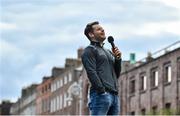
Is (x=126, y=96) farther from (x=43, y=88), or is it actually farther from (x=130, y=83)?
(x=43, y=88)

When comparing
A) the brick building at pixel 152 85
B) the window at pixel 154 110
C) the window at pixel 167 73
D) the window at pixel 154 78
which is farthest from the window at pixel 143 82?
the window at pixel 167 73

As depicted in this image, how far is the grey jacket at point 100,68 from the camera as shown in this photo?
8.12 meters

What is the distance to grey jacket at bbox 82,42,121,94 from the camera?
812 centimetres

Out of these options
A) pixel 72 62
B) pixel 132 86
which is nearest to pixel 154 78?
pixel 132 86

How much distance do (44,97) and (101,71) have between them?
100 m

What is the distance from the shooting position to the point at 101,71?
8.23 meters

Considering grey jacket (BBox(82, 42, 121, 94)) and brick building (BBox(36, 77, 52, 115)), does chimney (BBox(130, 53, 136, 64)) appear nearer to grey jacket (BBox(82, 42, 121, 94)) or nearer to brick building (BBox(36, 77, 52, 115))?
brick building (BBox(36, 77, 52, 115))

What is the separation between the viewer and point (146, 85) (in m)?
60.5

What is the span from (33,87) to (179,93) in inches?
2756

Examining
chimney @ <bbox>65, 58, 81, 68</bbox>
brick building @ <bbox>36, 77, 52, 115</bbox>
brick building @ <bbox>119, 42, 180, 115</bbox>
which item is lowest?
brick building @ <bbox>119, 42, 180, 115</bbox>

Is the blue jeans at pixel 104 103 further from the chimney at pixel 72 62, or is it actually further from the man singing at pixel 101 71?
the chimney at pixel 72 62

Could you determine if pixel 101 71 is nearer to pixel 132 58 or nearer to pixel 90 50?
pixel 90 50

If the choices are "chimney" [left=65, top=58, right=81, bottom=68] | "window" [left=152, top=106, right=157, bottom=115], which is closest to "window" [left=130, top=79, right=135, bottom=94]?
"window" [left=152, top=106, right=157, bottom=115]

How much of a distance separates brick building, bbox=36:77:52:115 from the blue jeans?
→ 95955mm
